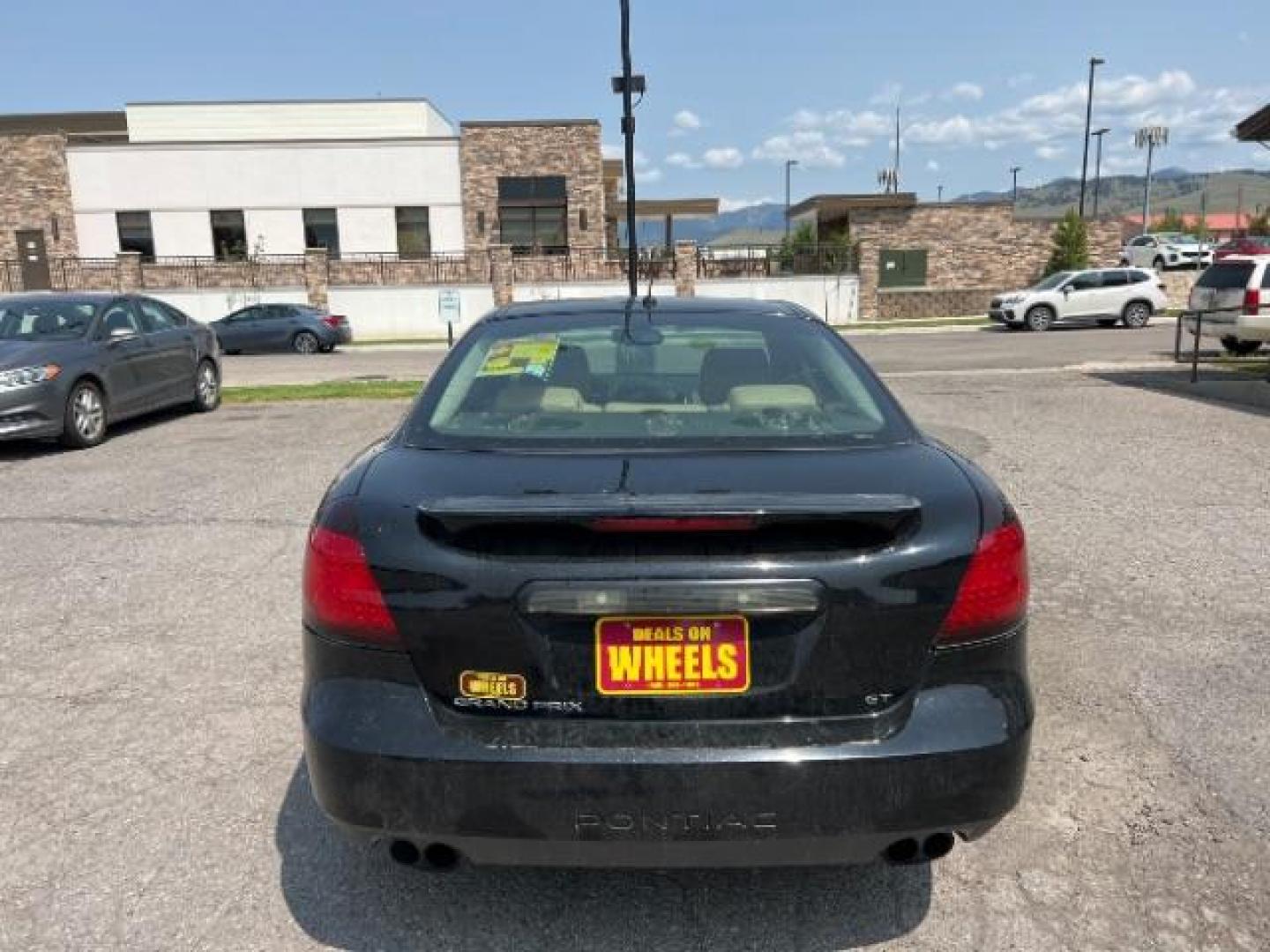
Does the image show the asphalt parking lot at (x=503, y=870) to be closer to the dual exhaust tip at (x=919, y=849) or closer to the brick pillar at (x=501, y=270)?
the dual exhaust tip at (x=919, y=849)

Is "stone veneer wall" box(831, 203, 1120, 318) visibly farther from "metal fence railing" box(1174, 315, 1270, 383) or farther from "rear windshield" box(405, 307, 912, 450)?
"rear windshield" box(405, 307, 912, 450)

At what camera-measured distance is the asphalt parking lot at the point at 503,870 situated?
8.52 ft

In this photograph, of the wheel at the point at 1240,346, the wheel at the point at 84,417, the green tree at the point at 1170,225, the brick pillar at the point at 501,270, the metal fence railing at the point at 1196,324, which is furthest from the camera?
the green tree at the point at 1170,225

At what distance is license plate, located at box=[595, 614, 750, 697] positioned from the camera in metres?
2.18

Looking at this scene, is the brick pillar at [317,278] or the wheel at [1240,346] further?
the brick pillar at [317,278]

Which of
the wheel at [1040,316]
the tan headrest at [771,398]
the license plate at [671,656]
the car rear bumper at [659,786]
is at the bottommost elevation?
the wheel at [1040,316]

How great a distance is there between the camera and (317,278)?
34125 millimetres

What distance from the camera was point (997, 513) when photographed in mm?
2389

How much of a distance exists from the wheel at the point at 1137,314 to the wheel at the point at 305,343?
21.8m

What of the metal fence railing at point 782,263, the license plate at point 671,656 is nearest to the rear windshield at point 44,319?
the license plate at point 671,656

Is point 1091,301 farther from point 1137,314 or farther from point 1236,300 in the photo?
point 1236,300

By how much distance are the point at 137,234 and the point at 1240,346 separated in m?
35.8

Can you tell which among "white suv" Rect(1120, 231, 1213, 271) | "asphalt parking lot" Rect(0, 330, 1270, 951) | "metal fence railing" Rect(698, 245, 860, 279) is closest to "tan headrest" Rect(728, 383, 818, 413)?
"asphalt parking lot" Rect(0, 330, 1270, 951)

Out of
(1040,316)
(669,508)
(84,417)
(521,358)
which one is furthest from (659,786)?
(1040,316)
